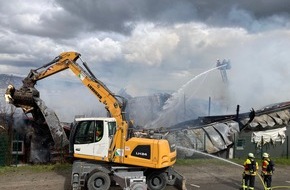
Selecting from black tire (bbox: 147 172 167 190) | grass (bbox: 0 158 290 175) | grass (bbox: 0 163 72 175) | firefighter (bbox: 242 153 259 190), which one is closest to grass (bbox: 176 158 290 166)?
grass (bbox: 0 158 290 175)

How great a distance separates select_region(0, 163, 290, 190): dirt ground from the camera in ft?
50.1

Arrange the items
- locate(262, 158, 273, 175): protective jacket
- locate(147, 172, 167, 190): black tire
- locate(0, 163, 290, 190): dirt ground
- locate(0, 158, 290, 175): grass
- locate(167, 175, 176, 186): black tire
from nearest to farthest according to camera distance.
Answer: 1. locate(147, 172, 167, 190): black tire
2. locate(167, 175, 176, 186): black tire
3. locate(262, 158, 273, 175): protective jacket
4. locate(0, 163, 290, 190): dirt ground
5. locate(0, 158, 290, 175): grass

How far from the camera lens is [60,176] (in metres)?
17.1

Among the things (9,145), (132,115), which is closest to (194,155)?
(132,115)

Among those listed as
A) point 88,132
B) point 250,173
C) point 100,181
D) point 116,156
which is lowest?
point 100,181

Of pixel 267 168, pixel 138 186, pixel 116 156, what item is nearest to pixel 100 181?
pixel 116 156

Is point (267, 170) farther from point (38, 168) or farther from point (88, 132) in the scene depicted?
point (38, 168)

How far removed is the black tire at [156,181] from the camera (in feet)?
45.0

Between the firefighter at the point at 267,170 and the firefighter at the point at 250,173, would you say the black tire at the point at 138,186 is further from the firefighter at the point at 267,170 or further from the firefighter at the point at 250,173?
the firefighter at the point at 267,170

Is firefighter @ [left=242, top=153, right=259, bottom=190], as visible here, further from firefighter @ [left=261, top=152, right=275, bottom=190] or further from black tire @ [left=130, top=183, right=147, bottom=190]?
black tire @ [left=130, top=183, right=147, bottom=190]

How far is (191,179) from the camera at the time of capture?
17266 millimetres

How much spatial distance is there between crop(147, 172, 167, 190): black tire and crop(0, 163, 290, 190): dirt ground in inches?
40.5

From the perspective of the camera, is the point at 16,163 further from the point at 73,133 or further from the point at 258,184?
the point at 258,184

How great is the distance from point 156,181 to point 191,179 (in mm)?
3947
